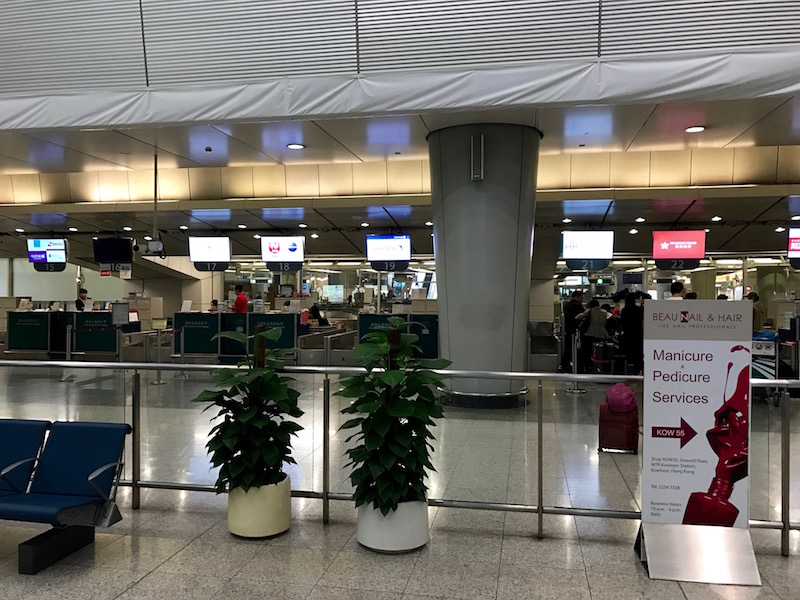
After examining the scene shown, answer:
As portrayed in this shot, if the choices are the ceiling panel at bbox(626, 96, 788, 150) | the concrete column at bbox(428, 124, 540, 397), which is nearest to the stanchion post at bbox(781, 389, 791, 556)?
the ceiling panel at bbox(626, 96, 788, 150)

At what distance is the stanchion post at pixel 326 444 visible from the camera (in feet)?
16.0

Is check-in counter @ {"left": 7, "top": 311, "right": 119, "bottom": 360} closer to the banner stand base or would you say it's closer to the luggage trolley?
the luggage trolley

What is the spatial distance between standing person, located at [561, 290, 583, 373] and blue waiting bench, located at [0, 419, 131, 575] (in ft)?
37.7

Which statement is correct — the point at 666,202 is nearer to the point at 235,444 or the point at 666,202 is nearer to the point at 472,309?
the point at 472,309

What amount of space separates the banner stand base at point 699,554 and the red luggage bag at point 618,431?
145cm

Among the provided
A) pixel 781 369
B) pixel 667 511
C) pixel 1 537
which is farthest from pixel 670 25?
pixel 781 369

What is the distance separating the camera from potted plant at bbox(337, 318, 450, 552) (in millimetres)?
4254

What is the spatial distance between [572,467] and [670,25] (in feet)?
12.1

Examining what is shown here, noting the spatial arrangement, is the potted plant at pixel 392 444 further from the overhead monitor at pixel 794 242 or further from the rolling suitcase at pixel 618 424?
the overhead monitor at pixel 794 242

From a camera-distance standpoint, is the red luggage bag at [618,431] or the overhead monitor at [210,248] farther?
the overhead monitor at [210,248]

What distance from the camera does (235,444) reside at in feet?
14.7

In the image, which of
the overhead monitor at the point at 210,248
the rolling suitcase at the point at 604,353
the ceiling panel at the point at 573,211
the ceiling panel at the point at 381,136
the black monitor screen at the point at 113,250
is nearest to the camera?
the ceiling panel at the point at 381,136

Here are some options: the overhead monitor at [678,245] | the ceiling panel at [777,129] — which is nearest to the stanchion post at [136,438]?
the ceiling panel at [777,129]

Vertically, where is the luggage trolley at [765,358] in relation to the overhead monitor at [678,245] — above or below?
below
